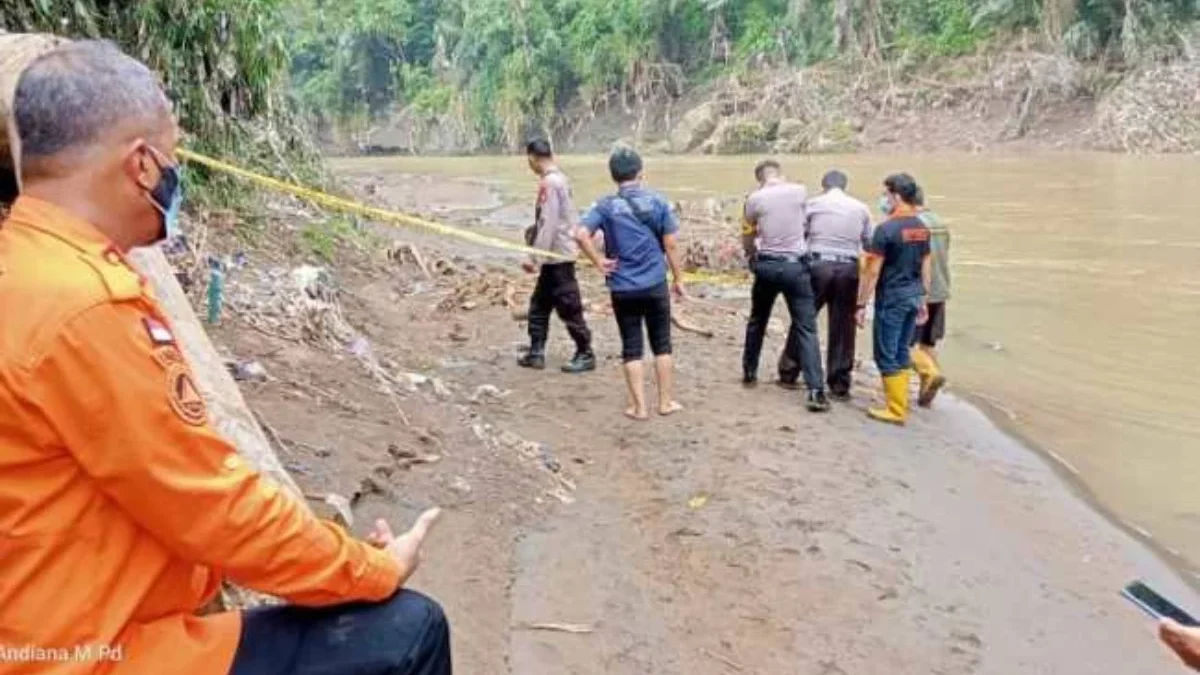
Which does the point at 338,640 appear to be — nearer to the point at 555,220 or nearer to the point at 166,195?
the point at 166,195

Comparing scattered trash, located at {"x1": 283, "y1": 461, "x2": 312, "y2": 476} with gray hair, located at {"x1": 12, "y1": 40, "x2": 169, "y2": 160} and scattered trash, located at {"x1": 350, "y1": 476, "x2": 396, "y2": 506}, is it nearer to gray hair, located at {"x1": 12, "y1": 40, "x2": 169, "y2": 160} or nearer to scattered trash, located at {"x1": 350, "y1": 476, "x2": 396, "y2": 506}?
scattered trash, located at {"x1": 350, "y1": 476, "x2": 396, "y2": 506}

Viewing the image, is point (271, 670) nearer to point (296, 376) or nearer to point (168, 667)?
point (168, 667)

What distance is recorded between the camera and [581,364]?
31.0 feet

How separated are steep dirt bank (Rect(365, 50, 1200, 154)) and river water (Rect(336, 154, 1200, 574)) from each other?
5123 mm

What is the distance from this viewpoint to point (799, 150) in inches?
1574

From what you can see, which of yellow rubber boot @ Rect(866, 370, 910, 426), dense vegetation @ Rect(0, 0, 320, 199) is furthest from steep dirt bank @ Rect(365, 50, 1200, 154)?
yellow rubber boot @ Rect(866, 370, 910, 426)

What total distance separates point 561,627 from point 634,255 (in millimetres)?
3533

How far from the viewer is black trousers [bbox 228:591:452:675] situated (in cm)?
206

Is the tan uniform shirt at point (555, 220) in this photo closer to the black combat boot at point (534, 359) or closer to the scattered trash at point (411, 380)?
the black combat boot at point (534, 359)

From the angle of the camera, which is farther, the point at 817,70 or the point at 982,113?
the point at 817,70

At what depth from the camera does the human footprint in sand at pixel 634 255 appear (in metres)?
7.96

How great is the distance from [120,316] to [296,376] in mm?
5092

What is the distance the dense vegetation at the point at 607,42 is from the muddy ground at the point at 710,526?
30.0m

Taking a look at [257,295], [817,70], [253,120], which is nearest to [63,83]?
[257,295]
